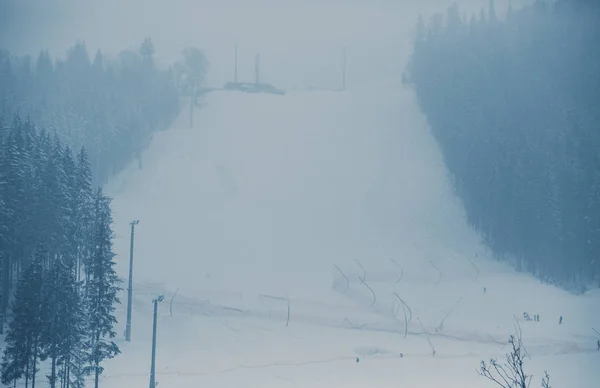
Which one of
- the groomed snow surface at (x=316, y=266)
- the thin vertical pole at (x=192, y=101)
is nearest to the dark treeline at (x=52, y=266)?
the groomed snow surface at (x=316, y=266)

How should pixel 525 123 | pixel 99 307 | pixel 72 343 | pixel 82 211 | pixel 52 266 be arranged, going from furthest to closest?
pixel 525 123 → pixel 82 211 → pixel 52 266 → pixel 99 307 → pixel 72 343

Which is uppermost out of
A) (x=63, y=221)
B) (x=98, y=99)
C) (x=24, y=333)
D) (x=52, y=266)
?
(x=98, y=99)

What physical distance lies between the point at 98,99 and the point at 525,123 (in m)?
52.3

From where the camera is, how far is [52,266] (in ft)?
82.4

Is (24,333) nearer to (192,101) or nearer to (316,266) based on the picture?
(316,266)

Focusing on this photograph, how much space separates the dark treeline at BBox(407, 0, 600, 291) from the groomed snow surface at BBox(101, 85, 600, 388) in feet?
11.9

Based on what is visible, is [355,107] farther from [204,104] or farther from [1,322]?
[1,322]

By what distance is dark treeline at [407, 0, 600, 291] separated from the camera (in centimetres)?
4791

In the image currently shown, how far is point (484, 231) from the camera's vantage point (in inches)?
2122

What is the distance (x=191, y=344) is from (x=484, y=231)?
3487cm

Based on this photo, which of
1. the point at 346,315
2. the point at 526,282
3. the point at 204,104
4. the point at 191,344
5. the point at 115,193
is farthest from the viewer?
the point at 204,104

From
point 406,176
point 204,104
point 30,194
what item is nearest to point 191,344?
point 30,194

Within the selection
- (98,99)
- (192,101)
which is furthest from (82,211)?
(192,101)

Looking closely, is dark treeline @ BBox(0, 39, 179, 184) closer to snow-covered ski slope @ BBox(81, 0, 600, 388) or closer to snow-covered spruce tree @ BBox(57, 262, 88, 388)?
snow-covered ski slope @ BBox(81, 0, 600, 388)
